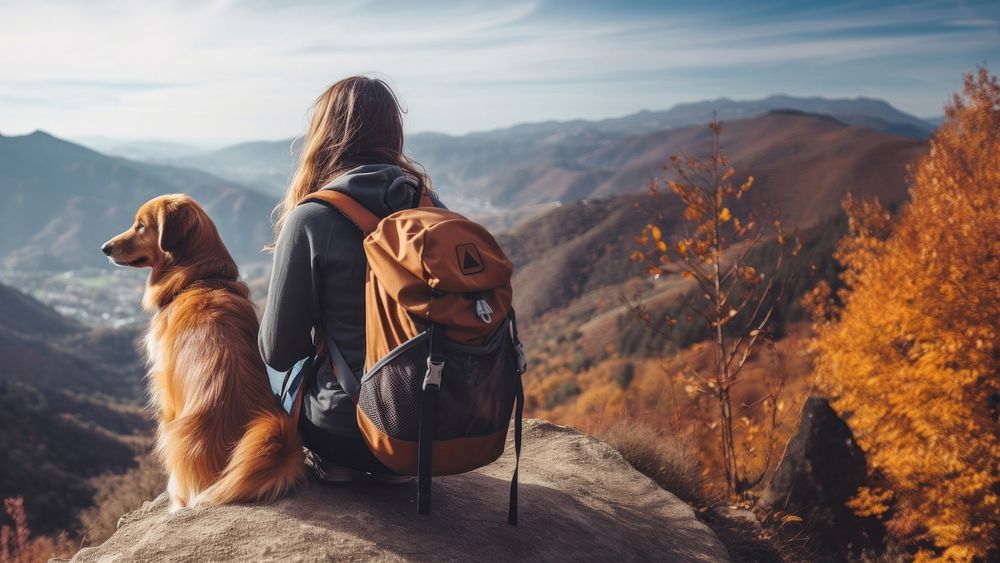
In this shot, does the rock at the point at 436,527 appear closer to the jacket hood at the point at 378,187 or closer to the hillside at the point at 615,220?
the jacket hood at the point at 378,187

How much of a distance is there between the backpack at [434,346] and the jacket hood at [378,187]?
0.13m

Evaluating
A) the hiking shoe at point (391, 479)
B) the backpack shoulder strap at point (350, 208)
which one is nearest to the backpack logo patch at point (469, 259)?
the backpack shoulder strap at point (350, 208)

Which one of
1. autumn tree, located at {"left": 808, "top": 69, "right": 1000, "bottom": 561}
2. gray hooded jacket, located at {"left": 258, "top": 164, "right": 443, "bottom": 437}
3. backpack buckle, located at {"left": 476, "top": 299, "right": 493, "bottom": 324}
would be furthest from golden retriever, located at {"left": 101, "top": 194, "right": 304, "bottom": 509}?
autumn tree, located at {"left": 808, "top": 69, "right": 1000, "bottom": 561}

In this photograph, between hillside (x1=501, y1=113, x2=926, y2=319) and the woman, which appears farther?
hillside (x1=501, y1=113, x2=926, y2=319)

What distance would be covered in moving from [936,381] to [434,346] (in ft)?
43.1

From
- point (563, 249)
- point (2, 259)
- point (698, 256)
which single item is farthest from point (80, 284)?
point (698, 256)

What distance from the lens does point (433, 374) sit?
2.16 m

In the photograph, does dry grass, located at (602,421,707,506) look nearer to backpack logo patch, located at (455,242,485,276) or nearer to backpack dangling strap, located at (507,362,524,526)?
backpack dangling strap, located at (507,362,524,526)

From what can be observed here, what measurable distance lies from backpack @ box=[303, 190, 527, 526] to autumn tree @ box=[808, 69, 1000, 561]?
5.90 meters

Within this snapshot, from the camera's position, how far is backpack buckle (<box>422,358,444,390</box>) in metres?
2.16

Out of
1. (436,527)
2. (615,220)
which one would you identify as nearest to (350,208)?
(436,527)

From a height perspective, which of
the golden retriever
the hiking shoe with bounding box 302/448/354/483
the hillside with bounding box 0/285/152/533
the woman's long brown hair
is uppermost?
the woman's long brown hair

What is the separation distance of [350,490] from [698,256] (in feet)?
13.0

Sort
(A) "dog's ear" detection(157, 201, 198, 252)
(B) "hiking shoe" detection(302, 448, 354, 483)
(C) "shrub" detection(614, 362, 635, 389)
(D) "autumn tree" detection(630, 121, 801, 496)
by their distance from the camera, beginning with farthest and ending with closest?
(C) "shrub" detection(614, 362, 635, 389)
(D) "autumn tree" detection(630, 121, 801, 496)
(A) "dog's ear" detection(157, 201, 198, 252)
(B) "hiking shoe" detection(302, 448, 354, 483)
